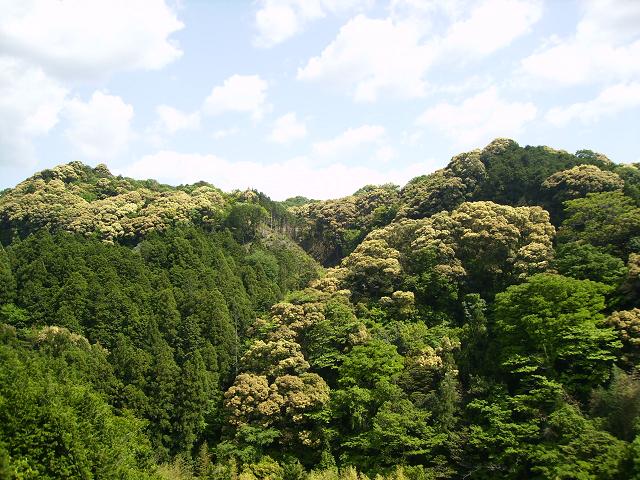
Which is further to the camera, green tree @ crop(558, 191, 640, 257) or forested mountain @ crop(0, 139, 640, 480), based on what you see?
green tree @ crop(558, 191, 640, 257)

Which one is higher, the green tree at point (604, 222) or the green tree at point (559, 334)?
the green tree at point (604, 222)

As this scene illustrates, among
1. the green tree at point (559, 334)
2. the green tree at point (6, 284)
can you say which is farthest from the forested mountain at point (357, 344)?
the green tree at point (6, 284)

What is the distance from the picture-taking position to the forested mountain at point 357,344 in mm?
25297

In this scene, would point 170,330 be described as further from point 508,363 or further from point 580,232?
point 580,232

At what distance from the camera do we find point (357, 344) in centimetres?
3525

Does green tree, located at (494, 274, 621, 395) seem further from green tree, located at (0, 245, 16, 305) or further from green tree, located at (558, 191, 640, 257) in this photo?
green tree, located at (0, 245, 16, 305)

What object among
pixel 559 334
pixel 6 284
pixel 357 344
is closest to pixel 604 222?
pixel 559 334

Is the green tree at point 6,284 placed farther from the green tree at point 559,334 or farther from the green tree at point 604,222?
the green tree at point 604,222

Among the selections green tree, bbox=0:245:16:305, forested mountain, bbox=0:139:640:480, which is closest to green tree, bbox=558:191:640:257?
forested mountain, bbox=0:139:640:480

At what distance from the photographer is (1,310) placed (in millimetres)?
39438

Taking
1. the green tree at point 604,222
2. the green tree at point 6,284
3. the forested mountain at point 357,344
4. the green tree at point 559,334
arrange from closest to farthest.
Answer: the forested mountain at point 357,344, the green tree at point 559,334, the green tree at point 604,222, the green tree at point 6,284

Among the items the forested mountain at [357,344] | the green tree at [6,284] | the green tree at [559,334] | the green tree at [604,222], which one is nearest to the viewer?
the forested mountain at [357,344]

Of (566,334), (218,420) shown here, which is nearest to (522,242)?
(566,334)

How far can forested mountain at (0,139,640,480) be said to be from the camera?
25.3m
